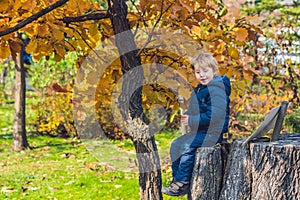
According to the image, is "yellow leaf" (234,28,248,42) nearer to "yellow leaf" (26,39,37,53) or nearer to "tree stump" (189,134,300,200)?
"tree stump" (189,134,300,200)

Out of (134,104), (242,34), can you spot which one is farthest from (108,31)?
(242,34)

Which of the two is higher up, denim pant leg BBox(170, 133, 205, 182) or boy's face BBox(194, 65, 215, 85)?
boy's face BBox(194, 65, 215, 85)

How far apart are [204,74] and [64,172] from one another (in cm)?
375

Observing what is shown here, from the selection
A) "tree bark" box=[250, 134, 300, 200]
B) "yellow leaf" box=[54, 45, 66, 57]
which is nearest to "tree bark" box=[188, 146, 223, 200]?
"tree bark" box=[250, 134, 300, 200]

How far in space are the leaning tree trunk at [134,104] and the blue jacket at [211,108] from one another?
1.24ft

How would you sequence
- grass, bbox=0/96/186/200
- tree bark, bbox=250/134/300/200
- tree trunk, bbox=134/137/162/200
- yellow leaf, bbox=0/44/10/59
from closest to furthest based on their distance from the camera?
tree bark, bbox=250/134/300/200 → yellow leaf, bbox=0/44/10/59 → tree trunk, bbox=134/137/162/200 → grass, bbox=0/96/186/200

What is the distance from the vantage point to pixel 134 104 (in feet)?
10.8

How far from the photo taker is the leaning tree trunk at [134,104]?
10.5 ft

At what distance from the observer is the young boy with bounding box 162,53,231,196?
3162 mm

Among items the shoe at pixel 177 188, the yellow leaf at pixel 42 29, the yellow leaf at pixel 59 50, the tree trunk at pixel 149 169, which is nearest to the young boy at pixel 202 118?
the shoe at pixel 177 188

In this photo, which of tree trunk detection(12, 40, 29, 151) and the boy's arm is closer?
the boy's arm

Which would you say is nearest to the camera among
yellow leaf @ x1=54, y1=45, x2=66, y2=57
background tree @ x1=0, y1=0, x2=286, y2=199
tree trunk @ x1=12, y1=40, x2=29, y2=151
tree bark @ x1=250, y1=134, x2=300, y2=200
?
tree bark @ x1=250, y1=134, x2=300, y2=200

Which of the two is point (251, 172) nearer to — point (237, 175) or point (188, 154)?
point (237, 175)

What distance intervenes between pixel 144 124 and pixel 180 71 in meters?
0.51
